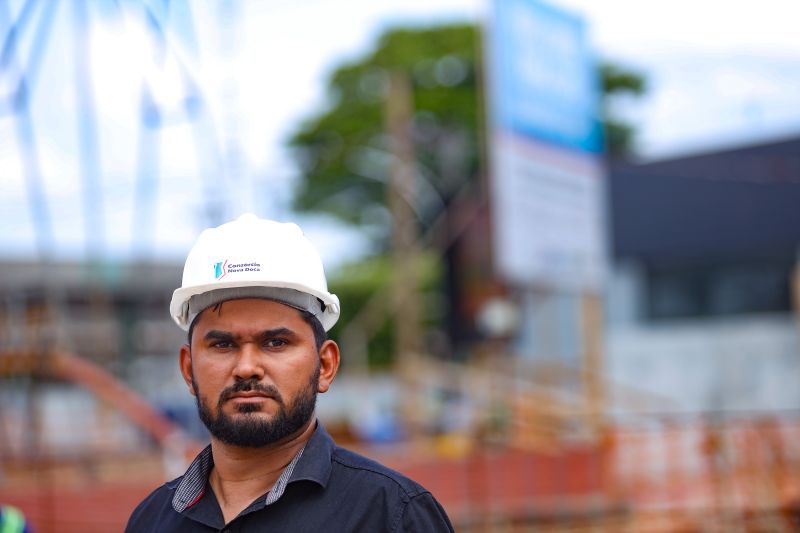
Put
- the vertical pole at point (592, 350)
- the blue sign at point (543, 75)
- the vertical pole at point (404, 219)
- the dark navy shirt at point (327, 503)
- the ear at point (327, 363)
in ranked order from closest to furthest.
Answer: the dark navy shirt at point (327, 503) → the ear at point (327, 363) → the blue sign at point (543, 75) → the vertical pole at point (592, 350) → the vertical pole at point (404, 219)

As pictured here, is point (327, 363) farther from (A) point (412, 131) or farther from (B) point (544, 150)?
(A) point (412, 131)

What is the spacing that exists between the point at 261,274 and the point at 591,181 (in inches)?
490

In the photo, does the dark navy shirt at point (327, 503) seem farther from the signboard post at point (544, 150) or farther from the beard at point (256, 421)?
the signboard post at point (544, 150)

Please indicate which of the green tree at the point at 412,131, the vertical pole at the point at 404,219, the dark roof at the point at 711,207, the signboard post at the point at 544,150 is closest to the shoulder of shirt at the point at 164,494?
the signboard post at the point at 544,150

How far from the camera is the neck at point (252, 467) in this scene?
7.77 feet

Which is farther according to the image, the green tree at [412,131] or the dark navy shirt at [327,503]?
the green tree at [412,131]

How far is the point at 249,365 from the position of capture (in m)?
2.31

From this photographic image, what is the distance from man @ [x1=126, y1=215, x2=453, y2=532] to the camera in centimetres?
226

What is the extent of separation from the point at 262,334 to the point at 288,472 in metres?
0.28

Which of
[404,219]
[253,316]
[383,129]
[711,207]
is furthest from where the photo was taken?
[383,129]

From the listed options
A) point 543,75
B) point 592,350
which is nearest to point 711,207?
point 592,350

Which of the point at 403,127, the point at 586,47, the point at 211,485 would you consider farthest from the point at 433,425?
the point at 211,485

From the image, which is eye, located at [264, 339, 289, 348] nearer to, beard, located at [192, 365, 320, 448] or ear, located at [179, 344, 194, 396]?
beard, located at [192, 365, 320, 448]

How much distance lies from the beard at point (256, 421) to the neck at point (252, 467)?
0.12ft
